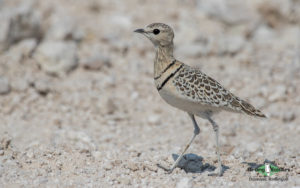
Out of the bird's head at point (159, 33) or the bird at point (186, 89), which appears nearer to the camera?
the bird at point (186, 89)

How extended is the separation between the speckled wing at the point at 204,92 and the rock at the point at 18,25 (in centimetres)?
388

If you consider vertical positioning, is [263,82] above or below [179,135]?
above

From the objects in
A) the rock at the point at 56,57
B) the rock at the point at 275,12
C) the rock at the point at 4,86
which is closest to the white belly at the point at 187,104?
the rock at the point at 4,86

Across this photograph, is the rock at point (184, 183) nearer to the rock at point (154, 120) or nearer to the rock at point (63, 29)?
the rock at point (154, 120)

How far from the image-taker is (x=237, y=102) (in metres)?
4.72

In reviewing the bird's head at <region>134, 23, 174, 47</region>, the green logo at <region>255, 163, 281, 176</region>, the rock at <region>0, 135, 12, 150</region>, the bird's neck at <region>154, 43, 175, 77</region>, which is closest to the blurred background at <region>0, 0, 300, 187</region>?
the rock at <region>0, 135, 12, 150</region>

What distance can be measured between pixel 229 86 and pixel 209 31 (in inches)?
82.6

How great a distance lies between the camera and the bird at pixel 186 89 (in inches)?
180

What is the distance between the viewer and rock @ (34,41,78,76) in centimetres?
737

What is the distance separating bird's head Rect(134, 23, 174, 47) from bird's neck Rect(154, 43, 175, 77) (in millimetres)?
43

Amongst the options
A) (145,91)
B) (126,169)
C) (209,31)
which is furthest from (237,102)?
(209,31)

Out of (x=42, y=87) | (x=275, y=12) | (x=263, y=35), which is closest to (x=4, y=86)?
(x=42, y=87)

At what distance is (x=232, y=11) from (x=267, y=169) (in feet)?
17.8

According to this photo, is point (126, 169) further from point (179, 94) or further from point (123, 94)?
point (123, 94)
